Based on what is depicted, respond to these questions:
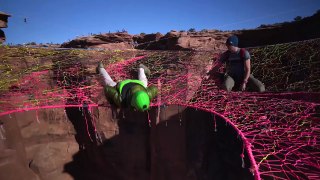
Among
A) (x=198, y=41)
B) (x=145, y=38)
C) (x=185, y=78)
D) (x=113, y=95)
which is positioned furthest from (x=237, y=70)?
(x=145, y=38)

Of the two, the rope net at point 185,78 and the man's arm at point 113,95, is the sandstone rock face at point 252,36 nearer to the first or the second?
the rope net at point 185,78

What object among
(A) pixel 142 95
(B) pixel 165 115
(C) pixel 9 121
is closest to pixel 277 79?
(B) pixel 165 115

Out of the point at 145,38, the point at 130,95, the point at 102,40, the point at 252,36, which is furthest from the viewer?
the point at 102,40

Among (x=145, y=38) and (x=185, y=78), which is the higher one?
(x=145, y=38)

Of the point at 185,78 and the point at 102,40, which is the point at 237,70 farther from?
the point at 102,40

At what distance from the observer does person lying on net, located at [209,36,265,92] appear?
5.41 metres

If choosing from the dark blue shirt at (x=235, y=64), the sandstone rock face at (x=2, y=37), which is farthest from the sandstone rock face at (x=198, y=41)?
the sandstone rock face at (x=2, y=37)

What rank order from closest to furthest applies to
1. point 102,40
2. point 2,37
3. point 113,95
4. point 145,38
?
point 113,95 → point 2,37 → point 145,38 → point 102,40

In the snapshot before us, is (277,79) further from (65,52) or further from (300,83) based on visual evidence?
(65,52)

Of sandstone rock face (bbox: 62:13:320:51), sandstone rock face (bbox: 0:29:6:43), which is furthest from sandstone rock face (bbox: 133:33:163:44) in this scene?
sandstone rock face (bbox: 0:29:6:43)

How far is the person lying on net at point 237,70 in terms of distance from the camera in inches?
213

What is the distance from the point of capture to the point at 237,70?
18.6ft

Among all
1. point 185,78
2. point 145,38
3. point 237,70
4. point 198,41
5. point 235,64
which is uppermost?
point 145,38

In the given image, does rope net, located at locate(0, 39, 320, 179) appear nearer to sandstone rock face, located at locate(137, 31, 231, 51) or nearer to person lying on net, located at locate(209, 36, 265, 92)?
person lying on net, located at locate(209, 36, 265, 92)
